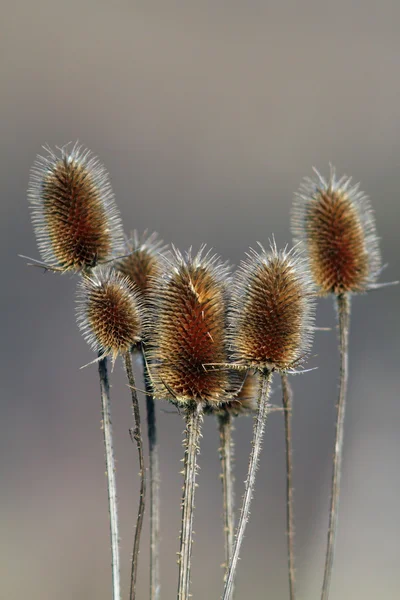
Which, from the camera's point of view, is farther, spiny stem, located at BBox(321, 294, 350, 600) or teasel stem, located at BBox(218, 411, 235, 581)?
spiny stem, located at BBox(321, 294, 350, 600)

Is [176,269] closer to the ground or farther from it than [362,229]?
closer to the ground

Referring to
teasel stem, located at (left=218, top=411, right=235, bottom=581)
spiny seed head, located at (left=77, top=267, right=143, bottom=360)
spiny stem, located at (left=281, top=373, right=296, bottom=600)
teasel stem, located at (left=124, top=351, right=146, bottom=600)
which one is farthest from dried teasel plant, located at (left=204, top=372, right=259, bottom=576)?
spiny seed head, located at (left=77, top=267, right=143, bottom=360)

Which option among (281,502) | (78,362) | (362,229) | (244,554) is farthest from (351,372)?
(362,229)

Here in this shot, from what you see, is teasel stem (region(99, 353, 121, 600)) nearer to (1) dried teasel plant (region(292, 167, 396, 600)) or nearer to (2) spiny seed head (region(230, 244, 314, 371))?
(2) spiny seed head (region(230, 244, 314, 371))

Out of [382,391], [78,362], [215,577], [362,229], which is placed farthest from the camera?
[78,362]

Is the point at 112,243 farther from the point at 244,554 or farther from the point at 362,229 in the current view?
the point at 244,554

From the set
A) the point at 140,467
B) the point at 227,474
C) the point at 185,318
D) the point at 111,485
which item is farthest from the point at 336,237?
the point at 111,485

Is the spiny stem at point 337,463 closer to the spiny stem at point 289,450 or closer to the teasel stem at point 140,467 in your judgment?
the spiny stem at point 289,450
